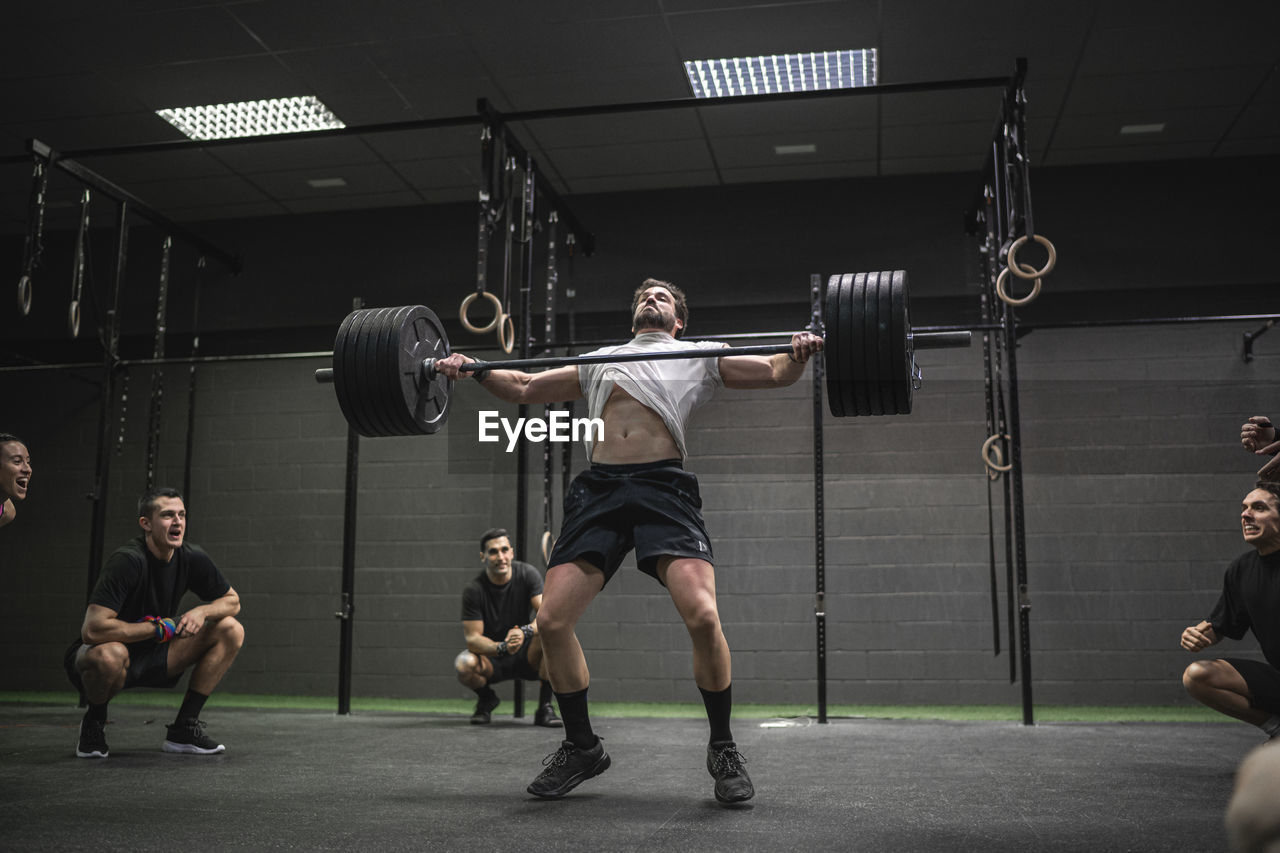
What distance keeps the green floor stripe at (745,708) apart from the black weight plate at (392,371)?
263 centimetres

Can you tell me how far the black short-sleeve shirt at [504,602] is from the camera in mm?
4742

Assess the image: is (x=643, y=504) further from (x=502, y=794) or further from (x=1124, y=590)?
(x=1124, y=590)

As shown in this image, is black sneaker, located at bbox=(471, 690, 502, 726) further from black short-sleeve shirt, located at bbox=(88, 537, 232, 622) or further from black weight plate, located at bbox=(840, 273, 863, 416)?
black weight plate, located at bbox=(840, 273, 863, 416)

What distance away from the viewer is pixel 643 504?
262cm

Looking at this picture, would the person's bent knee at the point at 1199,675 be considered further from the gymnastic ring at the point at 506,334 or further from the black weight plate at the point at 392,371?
the gymnastic ring at the point at 506,334

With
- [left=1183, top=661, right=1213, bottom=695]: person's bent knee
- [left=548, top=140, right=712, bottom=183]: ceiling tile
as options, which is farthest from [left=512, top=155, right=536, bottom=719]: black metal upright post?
[left=1183, top=661, right=1213, bottom=695]: person's bent knee

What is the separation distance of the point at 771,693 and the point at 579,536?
3.24 meters

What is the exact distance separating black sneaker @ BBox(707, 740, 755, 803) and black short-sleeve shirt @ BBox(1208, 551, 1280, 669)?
5.55 ft

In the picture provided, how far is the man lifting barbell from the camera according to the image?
2.54 m

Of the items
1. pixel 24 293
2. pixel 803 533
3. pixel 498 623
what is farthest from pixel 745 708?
pixel 24 293

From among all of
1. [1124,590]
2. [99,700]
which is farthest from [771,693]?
[99,700]

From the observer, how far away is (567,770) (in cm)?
255

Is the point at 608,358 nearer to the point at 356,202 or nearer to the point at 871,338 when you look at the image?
the point at 871,338

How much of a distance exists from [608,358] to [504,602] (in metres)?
2.37
